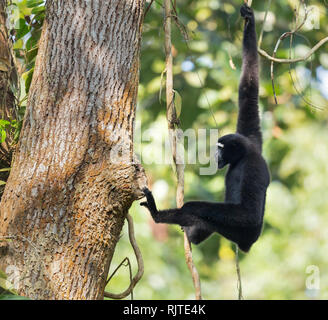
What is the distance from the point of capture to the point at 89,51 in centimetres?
260


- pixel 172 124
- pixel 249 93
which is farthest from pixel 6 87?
pixel 249 93

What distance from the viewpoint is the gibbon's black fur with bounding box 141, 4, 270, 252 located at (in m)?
3.81

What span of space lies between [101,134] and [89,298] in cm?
92

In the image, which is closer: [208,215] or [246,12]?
[208,215]

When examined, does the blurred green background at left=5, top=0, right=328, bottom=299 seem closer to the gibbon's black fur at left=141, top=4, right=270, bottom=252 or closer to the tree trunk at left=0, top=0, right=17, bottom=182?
the gibbon's black fur at left=141, top=4, right=270, bottom=252

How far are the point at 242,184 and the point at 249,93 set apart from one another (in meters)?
1.07

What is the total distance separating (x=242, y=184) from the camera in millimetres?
4246

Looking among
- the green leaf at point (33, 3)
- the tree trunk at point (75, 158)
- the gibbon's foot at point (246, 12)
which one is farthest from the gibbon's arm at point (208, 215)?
the green leaf at point (33, 3)

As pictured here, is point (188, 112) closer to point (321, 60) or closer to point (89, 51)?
point (321, 60)

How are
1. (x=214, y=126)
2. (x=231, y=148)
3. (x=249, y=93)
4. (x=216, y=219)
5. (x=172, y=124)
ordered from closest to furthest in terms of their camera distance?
(x=172, y=124)
(x=216, y=219)
(x=231, y=148)
(x=249, y=93)
(x=214, y=126)

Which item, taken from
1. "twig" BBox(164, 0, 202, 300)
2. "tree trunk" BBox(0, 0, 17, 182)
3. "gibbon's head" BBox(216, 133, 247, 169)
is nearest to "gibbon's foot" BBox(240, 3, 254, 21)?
"twig" BBox(164, 0, 202, 300)

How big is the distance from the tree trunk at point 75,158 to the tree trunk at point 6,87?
835 mm

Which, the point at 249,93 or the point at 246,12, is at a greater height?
the point at 246,12

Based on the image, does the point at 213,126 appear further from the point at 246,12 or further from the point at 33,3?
the point at 33,3
